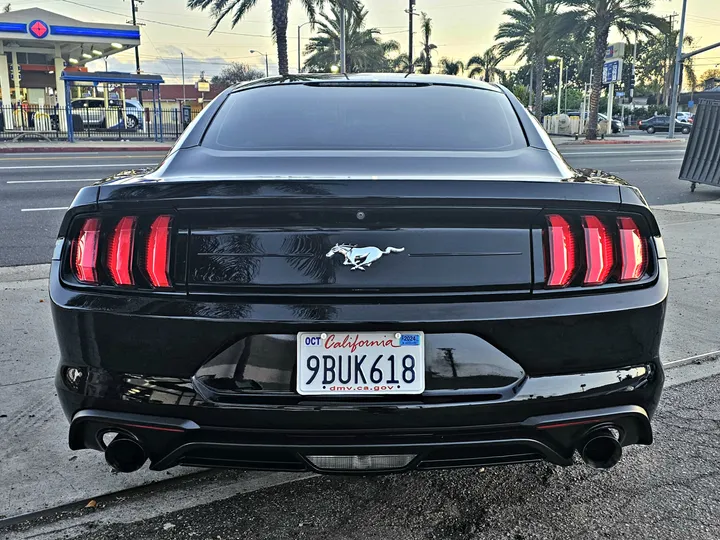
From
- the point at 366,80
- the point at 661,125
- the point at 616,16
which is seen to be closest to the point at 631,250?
the point at 366,80

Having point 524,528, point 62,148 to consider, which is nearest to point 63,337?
point 524,528

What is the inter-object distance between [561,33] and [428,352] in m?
32.4

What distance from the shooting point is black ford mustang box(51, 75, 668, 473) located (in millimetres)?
1959

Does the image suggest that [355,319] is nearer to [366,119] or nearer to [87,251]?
[87,251]

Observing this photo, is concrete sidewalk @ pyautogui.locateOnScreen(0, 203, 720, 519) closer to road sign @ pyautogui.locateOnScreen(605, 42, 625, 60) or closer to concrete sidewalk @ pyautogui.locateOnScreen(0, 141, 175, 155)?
concrete sidewalk @ pyautogui.locateOnScreen(0, 141, 175, 155)

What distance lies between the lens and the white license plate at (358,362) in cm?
196

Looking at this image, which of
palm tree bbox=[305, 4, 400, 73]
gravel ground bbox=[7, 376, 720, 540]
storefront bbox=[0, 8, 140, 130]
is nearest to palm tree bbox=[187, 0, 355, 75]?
storefront bbox=[0, 8, 140, 130]

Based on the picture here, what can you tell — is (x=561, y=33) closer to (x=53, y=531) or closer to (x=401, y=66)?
(x=401, y=66)

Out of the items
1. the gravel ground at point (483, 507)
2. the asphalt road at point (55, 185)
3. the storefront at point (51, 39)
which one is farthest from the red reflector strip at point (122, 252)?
the storefront at point (51, 39)

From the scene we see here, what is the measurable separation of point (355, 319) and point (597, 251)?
78cm

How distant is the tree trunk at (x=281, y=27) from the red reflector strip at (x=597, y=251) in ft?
82.2

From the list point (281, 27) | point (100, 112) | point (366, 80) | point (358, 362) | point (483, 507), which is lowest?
point (483, 507)

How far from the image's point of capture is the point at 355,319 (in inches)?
76.5

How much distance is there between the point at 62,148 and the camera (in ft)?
71.3
